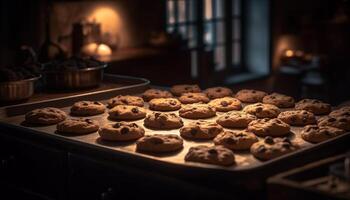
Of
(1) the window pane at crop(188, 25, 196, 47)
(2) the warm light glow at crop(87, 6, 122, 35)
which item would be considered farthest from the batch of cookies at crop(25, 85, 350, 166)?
(1) the window pane at crop(188, 25, 196, 47)

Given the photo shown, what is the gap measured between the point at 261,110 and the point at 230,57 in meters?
4.52

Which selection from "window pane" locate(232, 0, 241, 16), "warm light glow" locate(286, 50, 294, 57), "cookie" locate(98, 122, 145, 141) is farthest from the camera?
"window pane" locate(232, 0, 241, 16)

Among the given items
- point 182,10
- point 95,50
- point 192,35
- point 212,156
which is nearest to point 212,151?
point 212,156

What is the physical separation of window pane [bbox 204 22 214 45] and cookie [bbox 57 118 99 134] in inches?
176

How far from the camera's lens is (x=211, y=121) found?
2633 mm

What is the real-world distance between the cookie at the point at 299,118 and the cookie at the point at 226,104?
330mm

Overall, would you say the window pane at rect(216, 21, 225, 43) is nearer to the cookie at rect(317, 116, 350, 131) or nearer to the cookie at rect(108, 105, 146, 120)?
the cookie at rect(108, 105, 146, 120)

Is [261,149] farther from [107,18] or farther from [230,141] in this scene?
[107,18]

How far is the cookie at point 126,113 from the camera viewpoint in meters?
2.69

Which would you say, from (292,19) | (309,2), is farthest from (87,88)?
(309,2)

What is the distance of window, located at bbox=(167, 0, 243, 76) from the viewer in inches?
258

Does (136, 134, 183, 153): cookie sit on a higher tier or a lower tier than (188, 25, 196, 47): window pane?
lower

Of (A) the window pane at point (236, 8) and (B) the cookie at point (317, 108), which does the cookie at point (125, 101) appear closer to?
(B) the cookie at point (317, 108)

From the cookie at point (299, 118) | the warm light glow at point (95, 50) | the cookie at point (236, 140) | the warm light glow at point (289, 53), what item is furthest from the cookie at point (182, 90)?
the warm light glow at point (289, 53)
